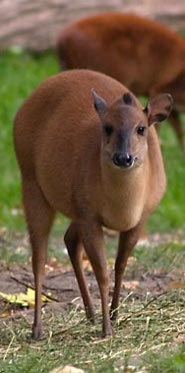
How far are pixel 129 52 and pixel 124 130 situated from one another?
18.6 ft

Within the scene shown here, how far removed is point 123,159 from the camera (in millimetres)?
5777

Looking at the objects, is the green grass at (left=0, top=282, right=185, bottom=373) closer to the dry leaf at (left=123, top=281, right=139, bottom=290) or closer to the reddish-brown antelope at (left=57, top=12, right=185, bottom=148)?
the dry leaf at (left=123, top=281, right=139, bottom=290)

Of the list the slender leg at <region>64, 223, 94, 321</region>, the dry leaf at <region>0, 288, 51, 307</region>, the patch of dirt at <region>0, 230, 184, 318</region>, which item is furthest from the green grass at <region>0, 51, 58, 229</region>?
the slender leg at <region>64, 223, 94, 321</region>

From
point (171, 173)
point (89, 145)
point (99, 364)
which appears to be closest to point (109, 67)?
point (171, 173)

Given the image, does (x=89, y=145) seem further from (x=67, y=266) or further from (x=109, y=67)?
(x=109, y=67)

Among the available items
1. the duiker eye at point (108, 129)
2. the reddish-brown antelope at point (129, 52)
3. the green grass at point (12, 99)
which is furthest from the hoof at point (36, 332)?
the reddish-brown antelope at point (129, 52)

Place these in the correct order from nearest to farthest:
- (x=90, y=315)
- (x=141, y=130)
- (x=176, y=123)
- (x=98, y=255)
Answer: (x=141, y=130) → (x=98, y=255) → (x=90, y=315) → (x=176, y=123)

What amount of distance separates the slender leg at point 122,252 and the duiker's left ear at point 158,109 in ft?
1.66

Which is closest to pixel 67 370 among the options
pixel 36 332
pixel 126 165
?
pixel 126 165

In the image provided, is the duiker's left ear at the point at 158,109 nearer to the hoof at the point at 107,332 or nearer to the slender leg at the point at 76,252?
the slender leg at the point at 76,252

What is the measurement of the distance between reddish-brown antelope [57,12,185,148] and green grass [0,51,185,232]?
3.49 ft

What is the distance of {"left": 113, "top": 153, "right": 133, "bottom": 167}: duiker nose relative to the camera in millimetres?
5781

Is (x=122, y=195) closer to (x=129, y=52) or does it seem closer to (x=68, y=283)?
(x=68, y=283)

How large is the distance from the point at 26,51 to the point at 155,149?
31.7 ft
